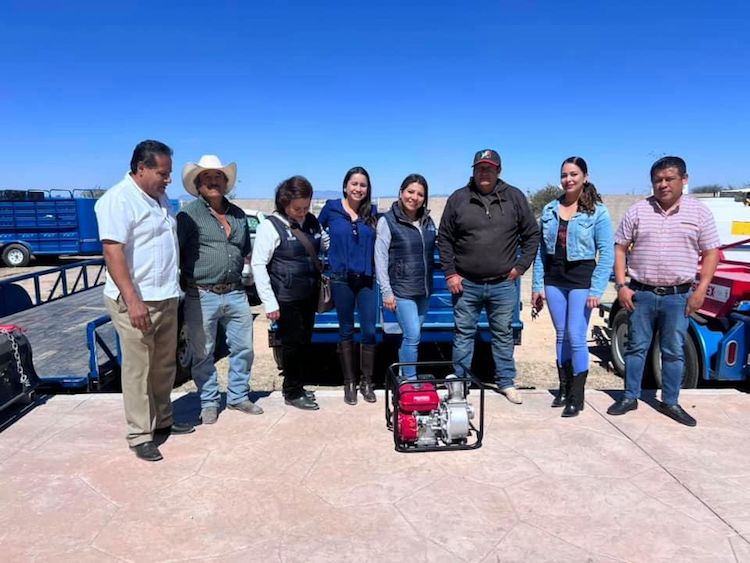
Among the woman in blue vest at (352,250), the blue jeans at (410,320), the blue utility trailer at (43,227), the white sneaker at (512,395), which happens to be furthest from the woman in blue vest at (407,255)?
the blue utility trailer at (43,227)

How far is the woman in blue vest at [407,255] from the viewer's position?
408 centimetres

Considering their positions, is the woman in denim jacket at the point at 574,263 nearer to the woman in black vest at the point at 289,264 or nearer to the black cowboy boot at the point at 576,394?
the black cowboy boot at the point at 576,394

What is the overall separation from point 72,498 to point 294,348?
1703 mm

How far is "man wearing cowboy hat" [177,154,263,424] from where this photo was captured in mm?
3744

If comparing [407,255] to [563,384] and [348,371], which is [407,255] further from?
[563,384]

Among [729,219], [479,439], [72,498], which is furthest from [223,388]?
[729,219]

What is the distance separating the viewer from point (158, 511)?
9.39 ft

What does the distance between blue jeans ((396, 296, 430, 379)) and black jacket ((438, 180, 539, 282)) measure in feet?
1.10

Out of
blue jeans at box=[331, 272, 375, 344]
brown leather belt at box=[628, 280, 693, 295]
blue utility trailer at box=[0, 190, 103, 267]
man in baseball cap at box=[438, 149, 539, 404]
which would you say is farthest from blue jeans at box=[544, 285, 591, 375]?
blue utility trailer at box=[0, 190, 103, 267]

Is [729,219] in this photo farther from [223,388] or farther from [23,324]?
[23,324]

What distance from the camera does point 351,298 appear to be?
4.20m

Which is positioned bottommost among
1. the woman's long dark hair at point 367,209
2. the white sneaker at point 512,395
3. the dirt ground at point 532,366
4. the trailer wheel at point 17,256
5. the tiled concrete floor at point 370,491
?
the dirt ground at point 532,366

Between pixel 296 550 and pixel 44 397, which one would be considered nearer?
pixel 296 550

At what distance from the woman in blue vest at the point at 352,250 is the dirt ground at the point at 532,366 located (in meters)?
1.75
